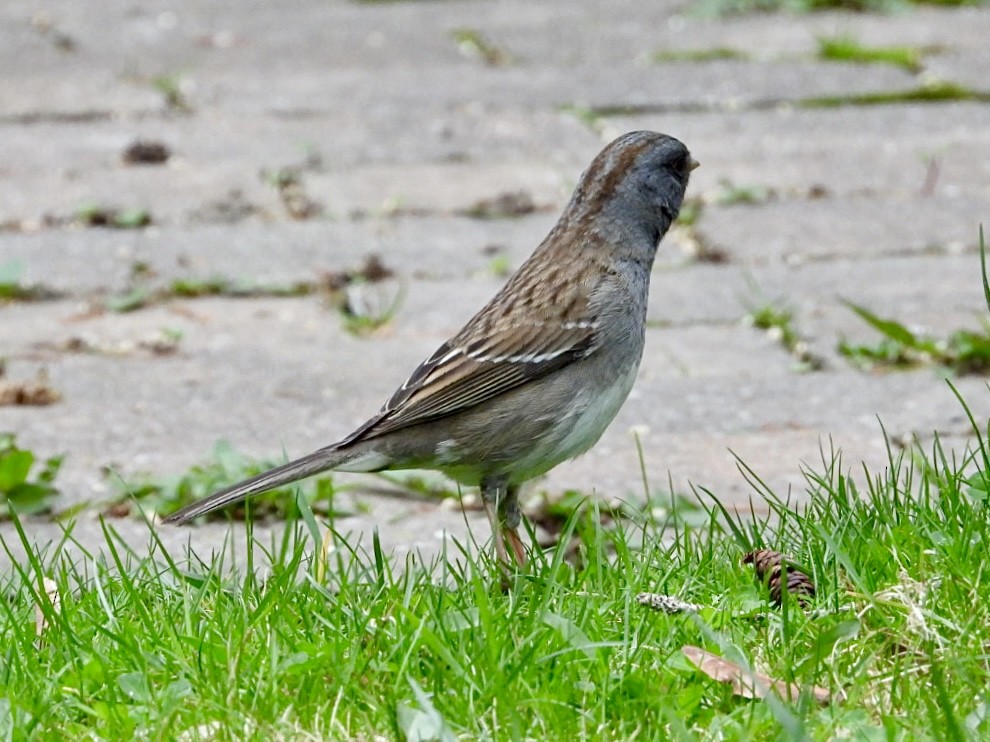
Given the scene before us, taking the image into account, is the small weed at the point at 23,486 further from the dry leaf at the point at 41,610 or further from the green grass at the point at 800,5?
the green grass at the point at 800,5

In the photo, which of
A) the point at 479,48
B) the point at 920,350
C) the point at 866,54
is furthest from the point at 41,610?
the point at 866,54

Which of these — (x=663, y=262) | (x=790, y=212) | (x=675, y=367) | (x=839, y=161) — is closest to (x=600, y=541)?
(x=675, y=367)

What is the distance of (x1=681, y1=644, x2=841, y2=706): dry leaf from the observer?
311cm

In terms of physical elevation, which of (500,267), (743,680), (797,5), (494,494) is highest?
(797,5)

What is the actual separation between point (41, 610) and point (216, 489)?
139 centimetres

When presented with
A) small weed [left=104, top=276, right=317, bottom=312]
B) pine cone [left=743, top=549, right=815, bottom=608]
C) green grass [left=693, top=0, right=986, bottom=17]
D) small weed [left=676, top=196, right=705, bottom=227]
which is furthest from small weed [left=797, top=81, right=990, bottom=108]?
pine cone [left=743, top=549, right=815, bottom=608]

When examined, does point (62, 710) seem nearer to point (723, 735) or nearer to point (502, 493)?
point (723, 735)

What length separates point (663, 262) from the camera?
283 inches

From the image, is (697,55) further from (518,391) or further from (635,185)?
(518,391)

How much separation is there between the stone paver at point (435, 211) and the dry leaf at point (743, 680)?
5.40ft

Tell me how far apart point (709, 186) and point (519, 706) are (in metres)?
5.14

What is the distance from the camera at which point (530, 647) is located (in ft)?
10.5

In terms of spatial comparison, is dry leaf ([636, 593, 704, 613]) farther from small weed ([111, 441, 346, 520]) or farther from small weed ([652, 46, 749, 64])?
small weed ([652, 46, 749, 64])

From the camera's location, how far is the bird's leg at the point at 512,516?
4312mm
